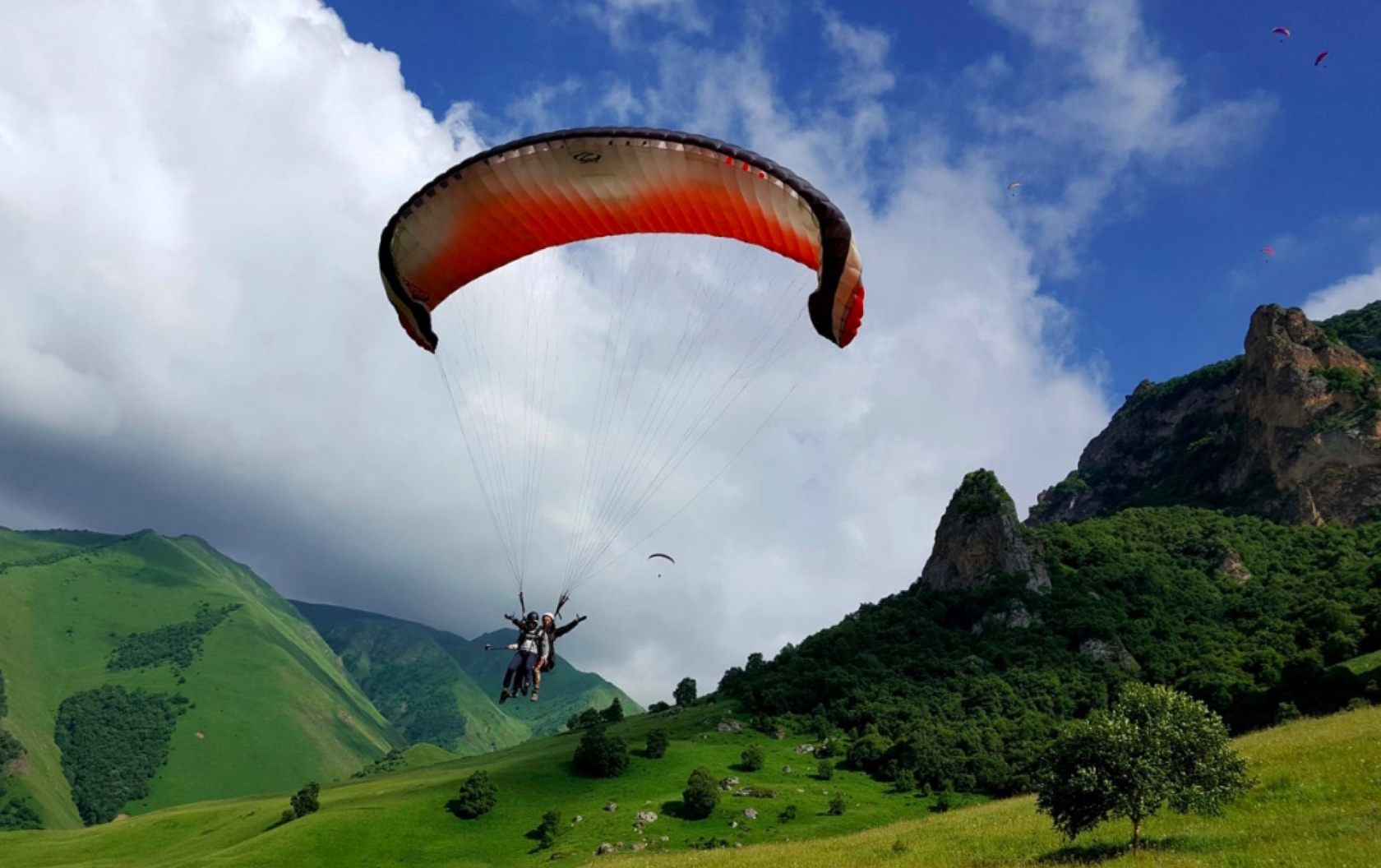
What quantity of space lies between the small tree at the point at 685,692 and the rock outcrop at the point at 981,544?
31284mm

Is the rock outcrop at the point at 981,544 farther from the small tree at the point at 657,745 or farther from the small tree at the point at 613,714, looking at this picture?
the small tree at the point at 657,745

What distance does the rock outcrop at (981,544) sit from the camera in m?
98.3

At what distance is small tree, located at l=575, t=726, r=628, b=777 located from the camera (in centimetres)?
6550

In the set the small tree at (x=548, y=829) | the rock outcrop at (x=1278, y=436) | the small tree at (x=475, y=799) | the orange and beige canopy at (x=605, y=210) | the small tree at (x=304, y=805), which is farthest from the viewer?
the rock outcrop at (x=1278, y=436)

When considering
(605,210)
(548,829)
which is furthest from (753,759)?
(605,210)

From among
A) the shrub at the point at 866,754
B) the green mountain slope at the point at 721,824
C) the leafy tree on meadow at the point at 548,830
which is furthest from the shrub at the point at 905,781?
the leafy tree on meadow at the point at 548,830

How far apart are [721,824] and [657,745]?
52.6 feet

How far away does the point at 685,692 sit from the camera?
103 m

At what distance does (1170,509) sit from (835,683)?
211 feet

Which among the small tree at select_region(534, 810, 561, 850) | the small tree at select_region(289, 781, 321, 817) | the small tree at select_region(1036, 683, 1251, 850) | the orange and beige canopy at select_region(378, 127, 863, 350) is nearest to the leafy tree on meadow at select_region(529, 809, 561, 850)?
the small tree at select_region(534, 810, 561, 850)

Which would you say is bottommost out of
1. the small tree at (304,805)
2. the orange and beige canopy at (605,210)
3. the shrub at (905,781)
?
the shrub at (905,781)

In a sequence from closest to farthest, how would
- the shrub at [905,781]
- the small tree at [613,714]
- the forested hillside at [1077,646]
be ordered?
the shrub at [905,781] < the forested hillside at [1077,646] < the small tree at [613,714]

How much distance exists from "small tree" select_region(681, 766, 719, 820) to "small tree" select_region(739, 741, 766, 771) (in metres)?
8.84

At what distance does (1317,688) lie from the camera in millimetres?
53219
